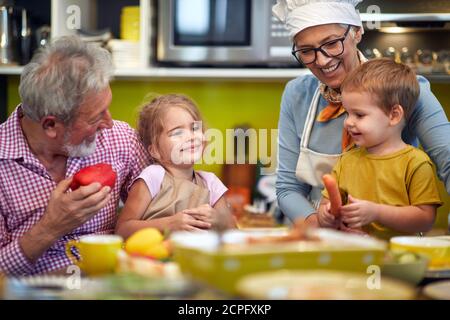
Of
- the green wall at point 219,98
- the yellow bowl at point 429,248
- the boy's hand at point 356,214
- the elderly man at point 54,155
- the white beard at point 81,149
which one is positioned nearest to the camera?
the yellow bowl at point 429,248

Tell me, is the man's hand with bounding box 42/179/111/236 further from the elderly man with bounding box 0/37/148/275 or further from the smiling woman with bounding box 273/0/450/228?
the smiling woman with bounding box 273/0/450/228

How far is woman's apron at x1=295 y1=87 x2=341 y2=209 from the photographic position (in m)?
1.63

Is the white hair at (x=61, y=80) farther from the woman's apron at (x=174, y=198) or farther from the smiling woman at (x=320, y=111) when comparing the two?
the smiling woman at (x=320, y=111)

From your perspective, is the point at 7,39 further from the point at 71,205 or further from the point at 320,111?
the point at 71,205

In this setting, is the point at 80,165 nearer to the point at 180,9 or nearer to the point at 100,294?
the point at 100,294

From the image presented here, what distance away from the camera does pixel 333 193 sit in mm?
1136

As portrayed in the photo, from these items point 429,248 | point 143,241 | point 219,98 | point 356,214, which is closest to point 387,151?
point 356,214

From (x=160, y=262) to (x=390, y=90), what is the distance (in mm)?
670

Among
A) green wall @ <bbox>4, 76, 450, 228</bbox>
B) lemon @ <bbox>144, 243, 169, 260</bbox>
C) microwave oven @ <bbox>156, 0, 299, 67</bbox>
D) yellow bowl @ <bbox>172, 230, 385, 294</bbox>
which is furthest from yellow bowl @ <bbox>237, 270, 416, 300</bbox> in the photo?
green wall @ <bbox>4, 76, 450, 228</bbox>

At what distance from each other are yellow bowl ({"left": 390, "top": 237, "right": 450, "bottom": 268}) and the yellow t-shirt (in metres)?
0.30

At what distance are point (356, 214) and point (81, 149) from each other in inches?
22.4

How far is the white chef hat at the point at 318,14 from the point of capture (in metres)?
1.51

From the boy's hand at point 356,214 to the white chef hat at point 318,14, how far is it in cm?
44

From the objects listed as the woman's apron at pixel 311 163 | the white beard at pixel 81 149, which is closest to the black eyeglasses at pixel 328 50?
the woman's apron at pixel 311 163
